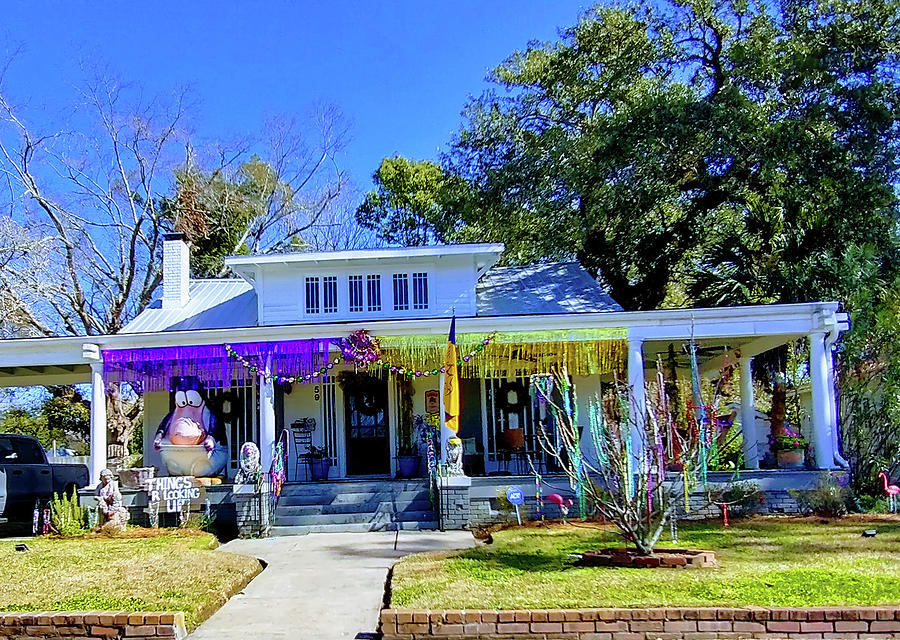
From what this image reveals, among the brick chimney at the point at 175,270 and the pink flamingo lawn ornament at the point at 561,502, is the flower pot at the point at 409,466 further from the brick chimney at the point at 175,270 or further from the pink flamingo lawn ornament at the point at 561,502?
the brick chimney at the point at 175,270

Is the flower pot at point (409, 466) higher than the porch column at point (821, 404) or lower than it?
lower

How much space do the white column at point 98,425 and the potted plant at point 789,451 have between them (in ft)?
39.1

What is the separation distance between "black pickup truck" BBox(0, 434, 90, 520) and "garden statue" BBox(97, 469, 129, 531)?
2125mm

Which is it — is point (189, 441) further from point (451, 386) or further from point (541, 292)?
point (541, 292)

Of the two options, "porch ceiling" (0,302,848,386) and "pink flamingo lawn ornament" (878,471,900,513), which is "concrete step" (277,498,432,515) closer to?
"porch ceiling" (0,302,848,386)

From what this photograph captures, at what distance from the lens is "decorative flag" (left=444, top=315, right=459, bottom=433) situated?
12.8m

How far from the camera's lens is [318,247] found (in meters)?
33.1

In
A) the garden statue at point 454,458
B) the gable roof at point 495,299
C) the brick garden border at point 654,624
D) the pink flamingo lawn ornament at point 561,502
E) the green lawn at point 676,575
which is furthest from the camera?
the gable roof at point 495,299

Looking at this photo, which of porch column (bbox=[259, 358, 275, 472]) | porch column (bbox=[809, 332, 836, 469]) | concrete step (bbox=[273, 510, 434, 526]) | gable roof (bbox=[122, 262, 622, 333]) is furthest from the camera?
gable roof (bbox=[122, 262, 622, 333])

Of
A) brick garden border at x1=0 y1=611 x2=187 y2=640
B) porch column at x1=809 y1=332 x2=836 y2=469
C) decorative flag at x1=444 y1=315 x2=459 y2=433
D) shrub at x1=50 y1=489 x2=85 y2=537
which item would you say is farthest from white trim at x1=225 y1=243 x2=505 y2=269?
brick garden border at x1=0 y1=611 x2=187 y2=640

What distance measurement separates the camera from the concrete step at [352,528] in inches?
515

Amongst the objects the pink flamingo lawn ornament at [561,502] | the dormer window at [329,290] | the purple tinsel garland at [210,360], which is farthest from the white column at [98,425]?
the pink flamingo lawn ornament at [561,502]

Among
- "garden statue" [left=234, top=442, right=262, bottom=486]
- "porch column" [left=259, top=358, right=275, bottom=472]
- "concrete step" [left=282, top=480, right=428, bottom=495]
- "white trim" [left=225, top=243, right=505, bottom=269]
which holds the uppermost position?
"white trim" [left=225, top=243, right=505, bottom=269]

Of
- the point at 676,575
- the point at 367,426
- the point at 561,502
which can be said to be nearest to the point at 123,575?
the point at 676,575
